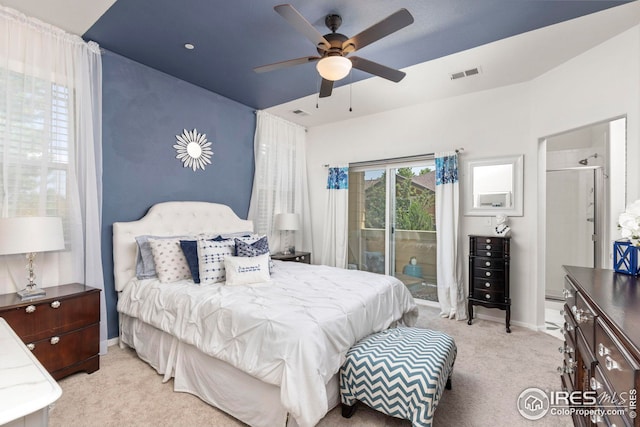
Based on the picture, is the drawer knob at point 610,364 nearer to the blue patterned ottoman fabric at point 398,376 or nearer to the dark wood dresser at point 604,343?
the dark wood dresser at point 604,343

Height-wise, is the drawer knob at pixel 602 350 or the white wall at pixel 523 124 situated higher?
the white wall at pixel 523 124

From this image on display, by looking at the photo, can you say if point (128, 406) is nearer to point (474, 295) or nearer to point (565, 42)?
point (474, 295)

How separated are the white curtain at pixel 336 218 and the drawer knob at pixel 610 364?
3884 millimetres

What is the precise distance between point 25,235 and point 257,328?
70.2 inches

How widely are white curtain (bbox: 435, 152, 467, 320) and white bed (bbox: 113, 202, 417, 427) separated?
1081mm

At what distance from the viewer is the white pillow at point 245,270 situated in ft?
8.64

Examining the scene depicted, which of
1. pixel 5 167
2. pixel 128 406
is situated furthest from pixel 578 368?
pixel 5 167

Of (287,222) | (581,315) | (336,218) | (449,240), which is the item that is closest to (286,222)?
(287,222)

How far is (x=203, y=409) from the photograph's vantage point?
203 centimetres

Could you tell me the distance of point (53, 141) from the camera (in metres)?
2.58

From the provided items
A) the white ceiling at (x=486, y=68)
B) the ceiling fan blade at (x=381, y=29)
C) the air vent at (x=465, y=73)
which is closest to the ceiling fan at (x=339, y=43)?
the ceiling fan blade at (x=381, y=29)

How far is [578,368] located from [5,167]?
4059mm

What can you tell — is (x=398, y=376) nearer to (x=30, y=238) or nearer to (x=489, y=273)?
(x=489, y=273)

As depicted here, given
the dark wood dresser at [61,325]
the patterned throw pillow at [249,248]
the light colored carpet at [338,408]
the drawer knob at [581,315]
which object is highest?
the patterned throw pillow at [249,248]
